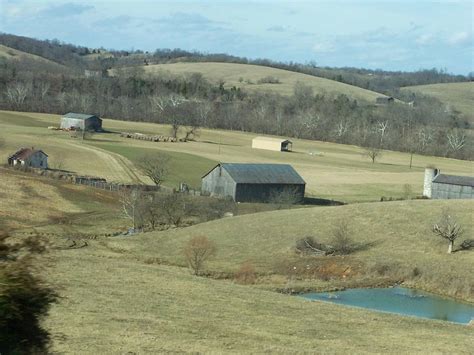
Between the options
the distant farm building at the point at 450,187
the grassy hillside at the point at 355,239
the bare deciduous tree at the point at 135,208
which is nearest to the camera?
the grassy hillside at the point at 355,239

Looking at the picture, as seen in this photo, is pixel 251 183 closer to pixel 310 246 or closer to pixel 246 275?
pixel 310 246

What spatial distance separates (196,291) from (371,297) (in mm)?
12353

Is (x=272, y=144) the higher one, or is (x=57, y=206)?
(x=272, y=144)

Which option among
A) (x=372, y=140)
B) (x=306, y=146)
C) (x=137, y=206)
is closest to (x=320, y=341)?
(x=137, y=206)

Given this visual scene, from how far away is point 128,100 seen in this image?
149750mm

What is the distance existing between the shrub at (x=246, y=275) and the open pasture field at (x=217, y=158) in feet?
101

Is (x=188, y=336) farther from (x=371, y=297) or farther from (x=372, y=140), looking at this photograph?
(x=372, y=140)

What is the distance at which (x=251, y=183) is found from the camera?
6600cm

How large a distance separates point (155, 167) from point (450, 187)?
95.2 ft

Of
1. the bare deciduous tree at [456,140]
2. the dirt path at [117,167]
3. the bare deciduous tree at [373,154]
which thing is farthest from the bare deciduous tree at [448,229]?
the bare deciduous tree at [456,140]

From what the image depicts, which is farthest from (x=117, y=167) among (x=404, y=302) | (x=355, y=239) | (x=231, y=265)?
(x=404, y=302)

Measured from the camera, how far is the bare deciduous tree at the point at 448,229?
4269 centimetres

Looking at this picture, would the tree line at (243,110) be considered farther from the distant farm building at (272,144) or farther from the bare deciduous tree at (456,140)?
the distant farm building at (272,144)

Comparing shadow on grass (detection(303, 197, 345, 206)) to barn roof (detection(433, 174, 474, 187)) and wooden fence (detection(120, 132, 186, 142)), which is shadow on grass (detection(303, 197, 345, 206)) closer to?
barn roof (detection(433, 174, 474, 187))
